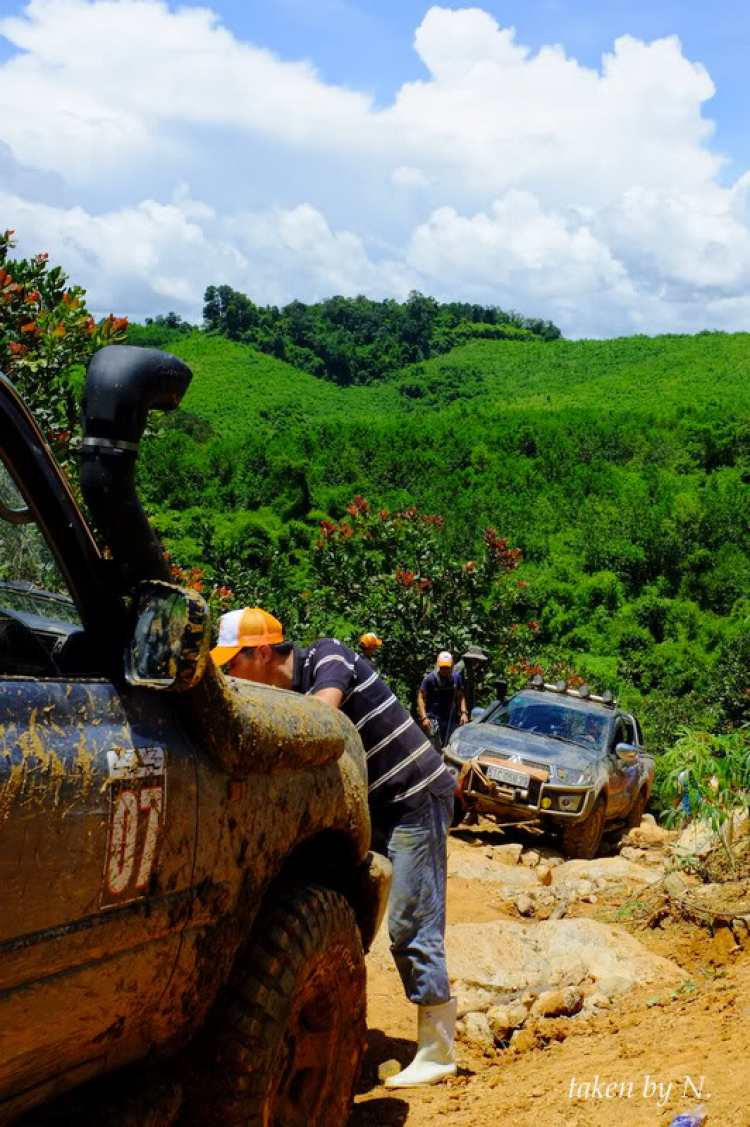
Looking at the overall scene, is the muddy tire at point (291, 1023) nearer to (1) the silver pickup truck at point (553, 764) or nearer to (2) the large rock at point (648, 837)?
(1) the silver pickup truck at point (553, 764)

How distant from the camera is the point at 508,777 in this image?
10133 millimetres

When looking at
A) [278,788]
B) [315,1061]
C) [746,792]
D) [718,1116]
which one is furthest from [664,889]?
[278,788]

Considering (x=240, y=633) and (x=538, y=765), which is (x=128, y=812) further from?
(x=538, y=765)

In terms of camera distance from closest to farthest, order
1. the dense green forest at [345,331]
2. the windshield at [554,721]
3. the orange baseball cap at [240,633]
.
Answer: the orange baseball cap at [240,633], the windshield at [554,721], the dense green forest at [345,331]

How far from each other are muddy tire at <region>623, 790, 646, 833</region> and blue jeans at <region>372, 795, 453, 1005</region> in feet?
28.0

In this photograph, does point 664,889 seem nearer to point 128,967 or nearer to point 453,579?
point 128,967

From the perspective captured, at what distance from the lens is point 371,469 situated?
46250 mm

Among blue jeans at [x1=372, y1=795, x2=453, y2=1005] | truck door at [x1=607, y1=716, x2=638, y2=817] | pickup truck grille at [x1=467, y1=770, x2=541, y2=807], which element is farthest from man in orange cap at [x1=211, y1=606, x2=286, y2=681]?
truck door at [x1=607, y1=716, x2=638, y2=817]

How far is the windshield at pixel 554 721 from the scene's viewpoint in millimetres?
11352

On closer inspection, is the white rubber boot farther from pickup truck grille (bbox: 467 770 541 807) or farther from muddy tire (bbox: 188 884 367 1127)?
pickup truck grille (bbox: 467 770 541 807)

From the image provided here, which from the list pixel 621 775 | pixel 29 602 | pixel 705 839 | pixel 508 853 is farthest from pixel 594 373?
pixel 29 602

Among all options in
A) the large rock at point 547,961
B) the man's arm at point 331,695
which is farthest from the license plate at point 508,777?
the man's arm at point 331,695

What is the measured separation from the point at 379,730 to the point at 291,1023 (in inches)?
51.4

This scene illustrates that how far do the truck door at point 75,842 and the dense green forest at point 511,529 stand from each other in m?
8.41
